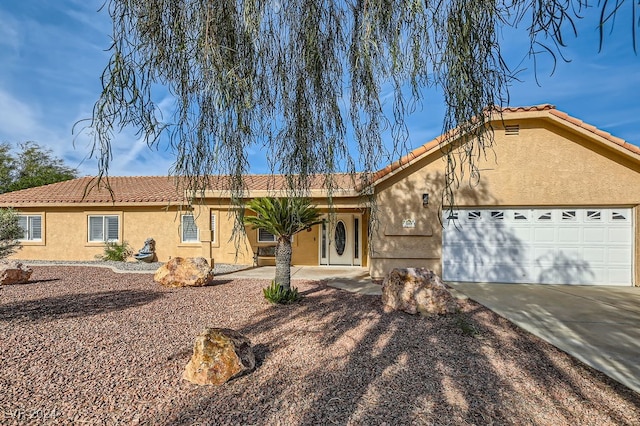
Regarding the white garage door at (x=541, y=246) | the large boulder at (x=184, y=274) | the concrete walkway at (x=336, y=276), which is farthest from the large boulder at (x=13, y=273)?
the white garage door at (x=541, y=246)

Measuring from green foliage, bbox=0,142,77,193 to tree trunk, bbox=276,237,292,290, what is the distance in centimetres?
2874

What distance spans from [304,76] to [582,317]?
768 centimetres

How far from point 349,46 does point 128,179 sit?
21.2 m

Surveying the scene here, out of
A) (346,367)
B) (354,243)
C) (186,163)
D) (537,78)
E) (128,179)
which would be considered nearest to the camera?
(537,78)

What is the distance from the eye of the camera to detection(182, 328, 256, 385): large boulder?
3898 millimetres

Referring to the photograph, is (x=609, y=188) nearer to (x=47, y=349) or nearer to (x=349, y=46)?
(x=349, y=46)

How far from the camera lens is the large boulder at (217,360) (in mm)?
3898

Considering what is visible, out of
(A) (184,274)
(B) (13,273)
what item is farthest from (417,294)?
(B) (13,273)

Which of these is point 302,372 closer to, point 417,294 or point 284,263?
point 417,294

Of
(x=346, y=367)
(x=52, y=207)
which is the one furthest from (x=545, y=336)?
(x=52, y=207)

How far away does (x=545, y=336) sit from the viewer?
565cm

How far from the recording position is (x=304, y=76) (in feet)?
9.07

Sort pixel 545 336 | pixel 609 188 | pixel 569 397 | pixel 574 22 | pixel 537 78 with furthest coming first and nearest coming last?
1. pixel 609 188
2. pixel 545 336
3. pixel 569 397
4. pixel 537 78
5. pixel 574 22

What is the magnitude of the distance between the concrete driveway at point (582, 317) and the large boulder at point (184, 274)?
7575mm
